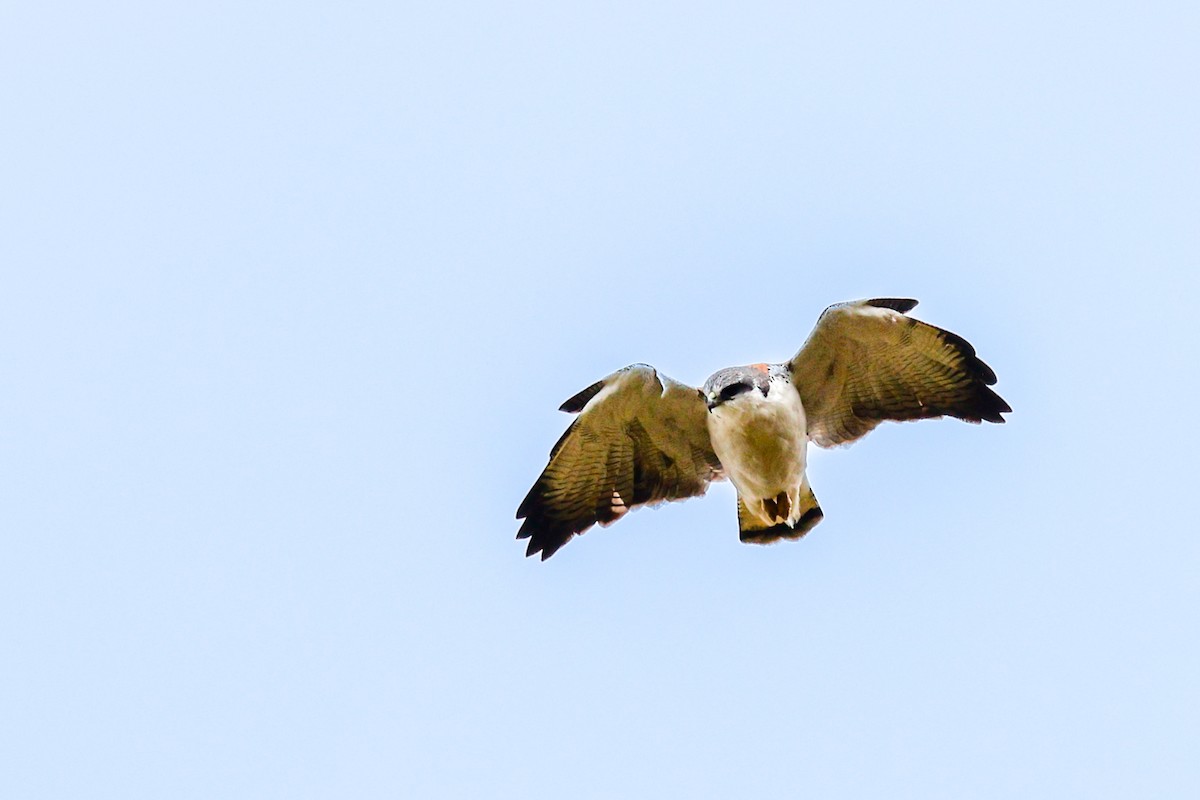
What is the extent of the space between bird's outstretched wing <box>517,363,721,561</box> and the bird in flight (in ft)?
0.04

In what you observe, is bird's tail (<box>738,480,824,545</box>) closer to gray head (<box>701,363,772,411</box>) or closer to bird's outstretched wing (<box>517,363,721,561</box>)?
bird's outstretched wing (<box>517,363,721,561</box>)

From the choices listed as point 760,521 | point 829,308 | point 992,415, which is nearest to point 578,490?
point 760,521

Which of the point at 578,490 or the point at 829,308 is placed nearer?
the point at 829,308

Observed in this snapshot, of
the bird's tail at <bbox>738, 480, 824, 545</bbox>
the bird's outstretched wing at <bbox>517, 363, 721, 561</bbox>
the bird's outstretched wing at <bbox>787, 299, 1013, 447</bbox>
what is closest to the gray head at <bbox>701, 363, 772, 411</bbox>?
the bird's outstretched wing at <bbox>517, 363, 721, 561</bbox>

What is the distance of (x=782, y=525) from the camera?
46.1ft

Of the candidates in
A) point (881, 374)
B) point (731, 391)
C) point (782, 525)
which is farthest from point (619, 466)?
point (881, 374)

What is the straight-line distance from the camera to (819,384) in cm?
1395

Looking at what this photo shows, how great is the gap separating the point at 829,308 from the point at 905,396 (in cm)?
130

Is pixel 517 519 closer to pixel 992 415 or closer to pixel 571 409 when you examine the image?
pixel 571 409

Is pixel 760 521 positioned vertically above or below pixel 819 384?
below

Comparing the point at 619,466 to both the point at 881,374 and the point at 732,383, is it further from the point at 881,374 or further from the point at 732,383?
the point at 881,374

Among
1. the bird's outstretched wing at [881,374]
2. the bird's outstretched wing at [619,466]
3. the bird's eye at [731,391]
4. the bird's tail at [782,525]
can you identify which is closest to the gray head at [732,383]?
the bird's eye at [731,391]

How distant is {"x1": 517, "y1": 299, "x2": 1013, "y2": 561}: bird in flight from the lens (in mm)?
13219

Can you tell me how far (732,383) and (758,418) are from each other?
367 mm
